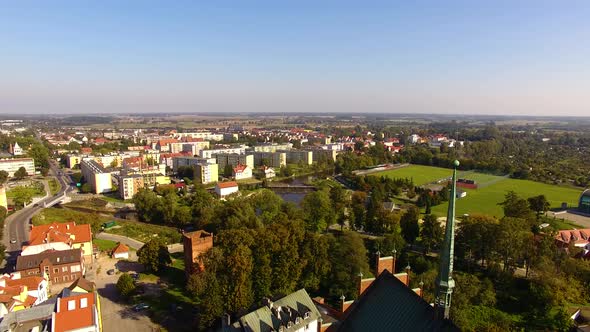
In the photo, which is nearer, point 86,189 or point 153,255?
point 153,255

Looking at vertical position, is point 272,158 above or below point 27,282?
above

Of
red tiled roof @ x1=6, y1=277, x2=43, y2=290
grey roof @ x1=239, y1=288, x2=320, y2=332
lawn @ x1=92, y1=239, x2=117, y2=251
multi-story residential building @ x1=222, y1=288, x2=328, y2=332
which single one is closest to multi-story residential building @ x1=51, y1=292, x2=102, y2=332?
red tiled roof @ x1=6, y1=277, x2=43, y2=290

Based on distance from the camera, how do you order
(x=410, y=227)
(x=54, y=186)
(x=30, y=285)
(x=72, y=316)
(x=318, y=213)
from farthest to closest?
(x=54, y=186)
(x=318, y=213)
(x=410, y=227)
(x=30, y=285)
(x=72, y=316)

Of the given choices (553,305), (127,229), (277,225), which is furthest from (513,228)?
(127,229)

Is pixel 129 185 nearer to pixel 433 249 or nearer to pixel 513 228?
pixel 433 249

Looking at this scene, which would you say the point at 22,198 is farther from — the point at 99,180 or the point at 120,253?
the point at 120,253

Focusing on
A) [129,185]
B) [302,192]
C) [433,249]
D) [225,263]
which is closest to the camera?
[225,263]

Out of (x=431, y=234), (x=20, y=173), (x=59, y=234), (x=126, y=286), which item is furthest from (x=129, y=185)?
(x=431, y=234)
